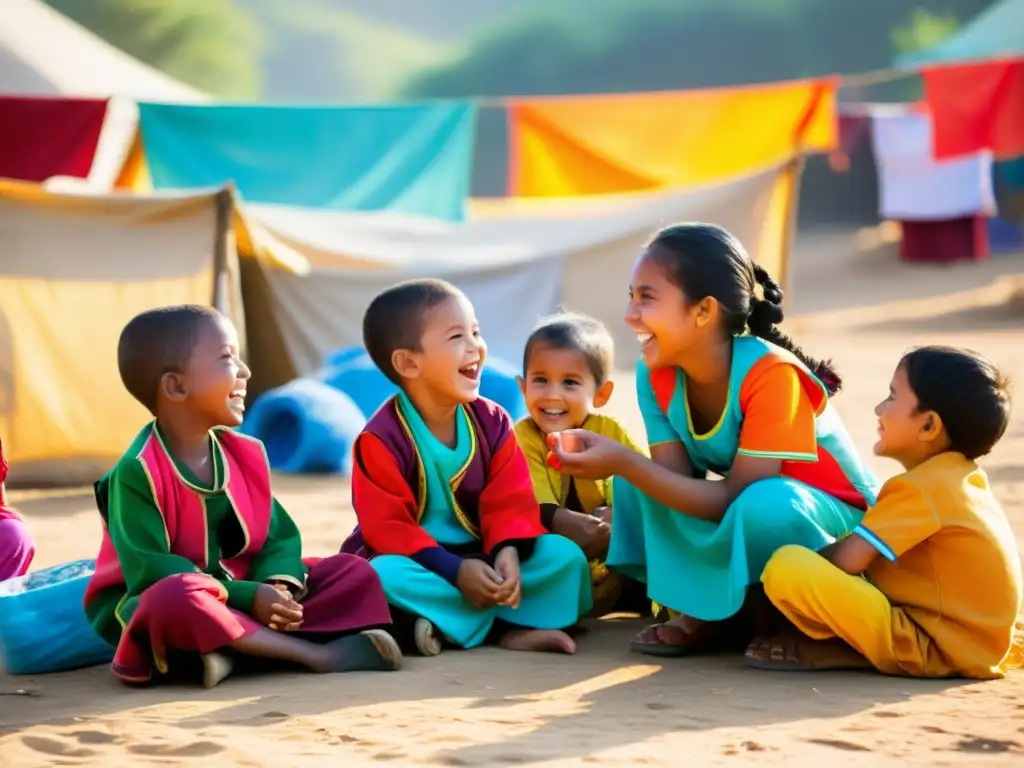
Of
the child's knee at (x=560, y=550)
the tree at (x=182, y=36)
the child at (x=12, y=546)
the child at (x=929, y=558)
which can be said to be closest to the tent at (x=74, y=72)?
the child at (x=12, y=546)

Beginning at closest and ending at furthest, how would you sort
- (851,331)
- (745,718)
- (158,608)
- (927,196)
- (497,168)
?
(745,718) → (158,608) → (851,331) → (927,196) → (497,168)

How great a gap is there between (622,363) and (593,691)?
7448 mm

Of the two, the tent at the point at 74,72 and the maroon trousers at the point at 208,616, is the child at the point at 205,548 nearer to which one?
the maroon trousers at the point at 208,616

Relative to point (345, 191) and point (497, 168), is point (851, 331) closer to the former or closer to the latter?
point (345, 191)

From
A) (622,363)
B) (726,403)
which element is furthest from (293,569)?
(622,363)

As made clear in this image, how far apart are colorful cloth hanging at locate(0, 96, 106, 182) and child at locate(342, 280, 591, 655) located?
20.3 ft

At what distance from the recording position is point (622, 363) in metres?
10.6

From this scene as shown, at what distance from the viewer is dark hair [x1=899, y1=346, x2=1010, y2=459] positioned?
327cm

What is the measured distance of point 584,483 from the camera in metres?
4.18

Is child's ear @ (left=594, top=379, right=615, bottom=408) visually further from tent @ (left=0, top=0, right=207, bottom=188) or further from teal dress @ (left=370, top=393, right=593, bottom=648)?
tent @ (left=0, top=0, right=207, bottom=188)

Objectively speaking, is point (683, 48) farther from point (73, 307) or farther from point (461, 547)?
point (461, 547)

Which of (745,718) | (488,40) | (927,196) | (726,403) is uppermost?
(488,40)

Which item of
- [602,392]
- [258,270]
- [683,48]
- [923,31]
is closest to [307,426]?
[258,270]

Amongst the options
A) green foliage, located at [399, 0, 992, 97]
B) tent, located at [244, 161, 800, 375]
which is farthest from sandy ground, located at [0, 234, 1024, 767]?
green foliage, located at [399, 0, 992, 97]
